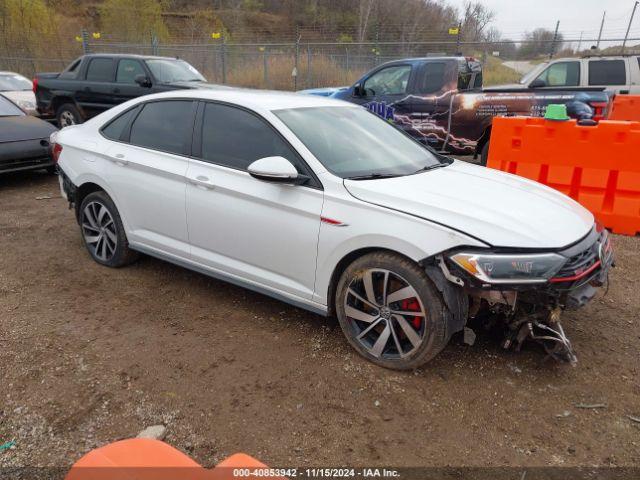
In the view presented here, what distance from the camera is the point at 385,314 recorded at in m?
3.00

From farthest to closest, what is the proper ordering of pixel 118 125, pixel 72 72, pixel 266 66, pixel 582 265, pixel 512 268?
pixel 266 66 → pixel 72 72 → pixel 118 125 → pixel 582 265 → pixel 512 268

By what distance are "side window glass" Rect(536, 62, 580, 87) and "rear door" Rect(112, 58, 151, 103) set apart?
847cm

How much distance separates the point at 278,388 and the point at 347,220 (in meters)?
1.09

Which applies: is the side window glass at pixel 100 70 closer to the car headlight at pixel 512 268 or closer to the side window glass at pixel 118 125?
the side window glass at pixel 118 125

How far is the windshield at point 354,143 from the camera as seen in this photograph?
10.9 feet

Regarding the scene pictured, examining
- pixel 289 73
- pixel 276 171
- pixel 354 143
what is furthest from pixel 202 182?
pixel 289 73

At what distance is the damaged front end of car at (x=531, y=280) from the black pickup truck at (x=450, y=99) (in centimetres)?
512

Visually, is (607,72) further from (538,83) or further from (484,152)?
(484,152)

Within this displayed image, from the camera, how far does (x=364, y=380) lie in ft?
9.75

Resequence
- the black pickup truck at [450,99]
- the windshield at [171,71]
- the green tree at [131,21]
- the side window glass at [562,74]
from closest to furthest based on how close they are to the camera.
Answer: the black pickup truck at [450,99]
the windshield at [171,71]
the side window glass at [562,74]
the green tree at [131,21]

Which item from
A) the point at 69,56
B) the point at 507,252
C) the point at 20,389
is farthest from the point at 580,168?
the point at 69,56

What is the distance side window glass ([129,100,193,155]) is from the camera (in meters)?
3.90

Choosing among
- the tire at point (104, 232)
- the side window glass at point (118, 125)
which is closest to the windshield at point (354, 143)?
the side window glass at point (118, 125)

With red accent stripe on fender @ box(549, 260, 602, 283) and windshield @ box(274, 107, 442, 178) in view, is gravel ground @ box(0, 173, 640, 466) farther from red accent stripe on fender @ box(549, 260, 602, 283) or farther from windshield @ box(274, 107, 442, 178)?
windshield @ box(274, 107, 442, 178)
